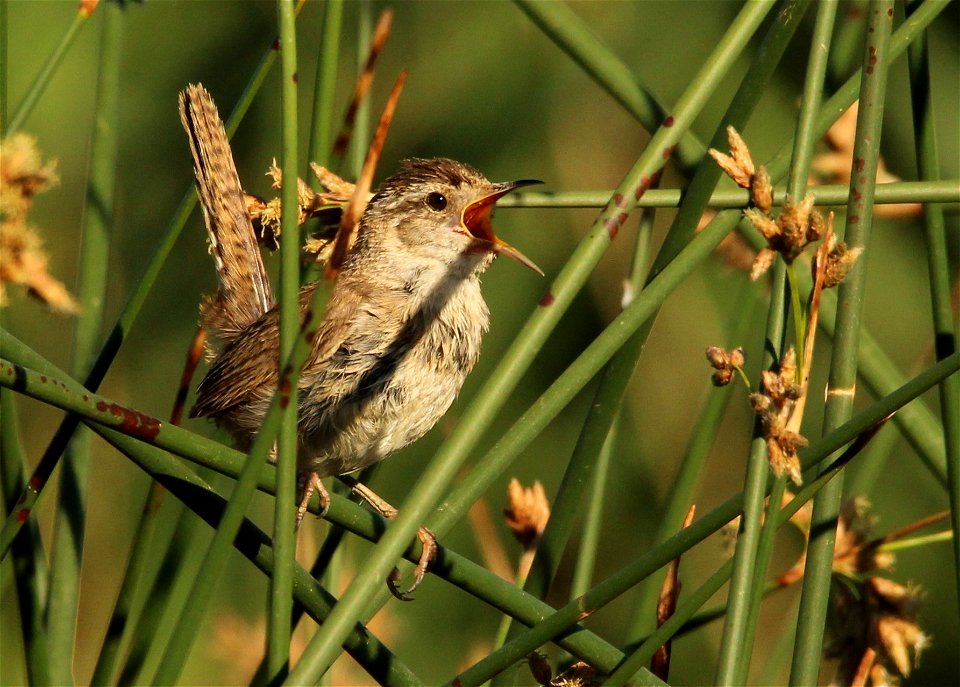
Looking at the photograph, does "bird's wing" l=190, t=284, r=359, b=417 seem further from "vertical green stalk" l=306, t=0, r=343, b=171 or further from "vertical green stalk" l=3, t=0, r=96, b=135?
"vertical green stalk" l=3, t=0, r=96, b=135

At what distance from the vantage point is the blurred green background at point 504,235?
3.43 m

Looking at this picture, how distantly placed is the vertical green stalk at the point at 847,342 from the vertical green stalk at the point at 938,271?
276 millimetres

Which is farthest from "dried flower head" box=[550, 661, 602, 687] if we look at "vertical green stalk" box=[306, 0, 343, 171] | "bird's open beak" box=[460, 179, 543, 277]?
"bird's open beak" box=[460, 179, 543, 277]

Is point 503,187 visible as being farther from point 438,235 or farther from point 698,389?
point 698,389

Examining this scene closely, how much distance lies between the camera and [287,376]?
1221 millimetres

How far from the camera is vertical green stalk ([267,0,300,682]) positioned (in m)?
1.24

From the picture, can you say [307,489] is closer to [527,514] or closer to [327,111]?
[527,514]

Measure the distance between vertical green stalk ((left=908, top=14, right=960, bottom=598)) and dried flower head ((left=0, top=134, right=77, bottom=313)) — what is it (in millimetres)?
1319

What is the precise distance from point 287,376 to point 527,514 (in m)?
1.00

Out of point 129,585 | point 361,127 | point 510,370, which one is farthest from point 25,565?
point 361,127

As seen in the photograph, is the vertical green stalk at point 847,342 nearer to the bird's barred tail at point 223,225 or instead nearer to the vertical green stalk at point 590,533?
the vertical green stalk at point 590,533

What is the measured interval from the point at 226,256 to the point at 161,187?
3.71 ft

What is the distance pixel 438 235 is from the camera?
271 cm

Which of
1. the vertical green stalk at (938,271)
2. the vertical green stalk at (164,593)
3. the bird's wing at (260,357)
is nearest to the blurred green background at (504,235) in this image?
the bird's wing at (260,357)
